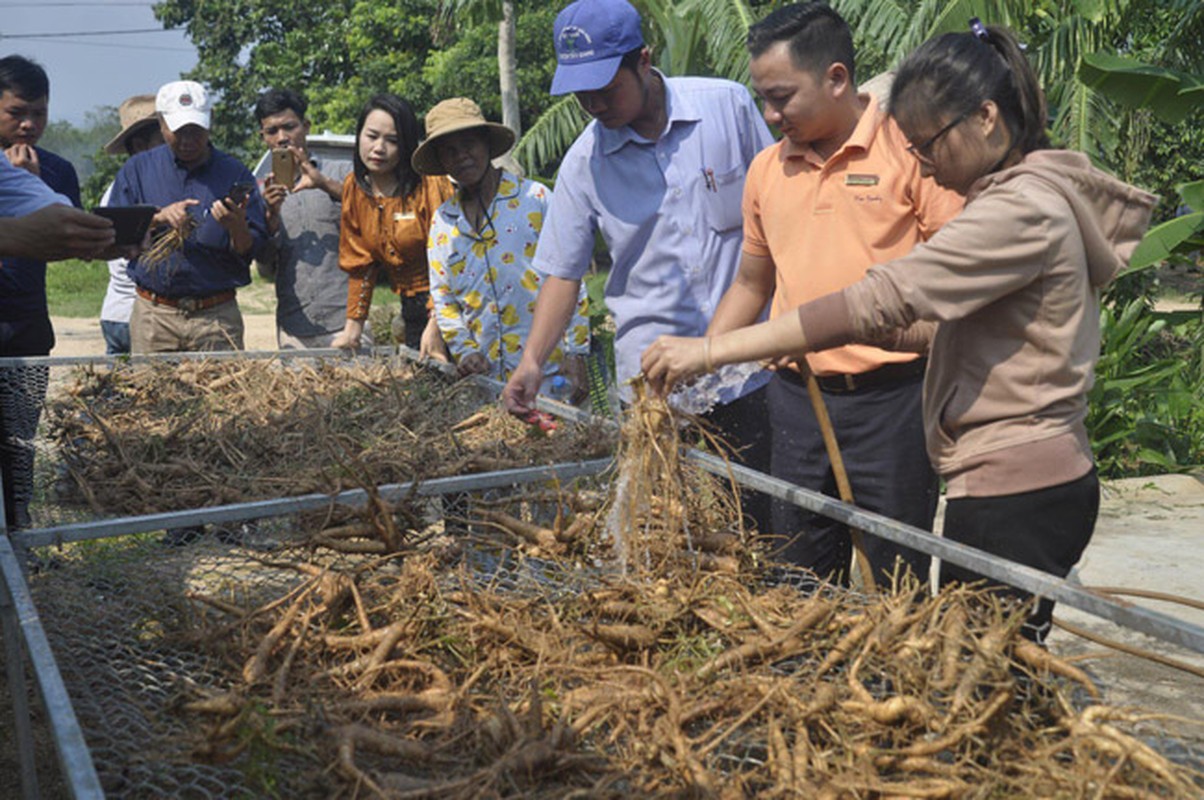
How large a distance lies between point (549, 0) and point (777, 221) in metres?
21.1

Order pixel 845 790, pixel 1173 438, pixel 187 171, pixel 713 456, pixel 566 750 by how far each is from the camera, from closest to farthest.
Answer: pixel 845 790
pixel 566 750
pixel 713 456
pixel 187 171
pixel 1173 438

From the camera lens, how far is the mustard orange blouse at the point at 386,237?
5.35 m

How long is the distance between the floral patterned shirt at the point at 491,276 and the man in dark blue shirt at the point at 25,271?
1639 mm

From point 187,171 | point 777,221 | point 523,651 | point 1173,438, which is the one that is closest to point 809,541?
point 777,221

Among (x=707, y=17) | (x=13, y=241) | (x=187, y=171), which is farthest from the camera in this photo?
(x=707, y=17)

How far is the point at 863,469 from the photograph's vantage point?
324 centimetres

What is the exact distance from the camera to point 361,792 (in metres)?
1.86

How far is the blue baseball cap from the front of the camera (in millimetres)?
3469

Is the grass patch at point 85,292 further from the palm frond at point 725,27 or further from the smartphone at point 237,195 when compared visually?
the smartphone at point 237,195

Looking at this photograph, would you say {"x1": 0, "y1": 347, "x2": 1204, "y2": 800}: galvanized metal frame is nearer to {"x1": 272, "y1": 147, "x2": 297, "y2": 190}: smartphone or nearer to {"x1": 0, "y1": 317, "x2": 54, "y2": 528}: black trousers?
{"x1": 0, "y1": 317, "x2": 54, "y2": 528}: black trousers

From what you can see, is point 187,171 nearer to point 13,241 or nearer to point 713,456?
point 13,241

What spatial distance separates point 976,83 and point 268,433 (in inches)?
109

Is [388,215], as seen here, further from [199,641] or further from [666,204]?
[199,641]

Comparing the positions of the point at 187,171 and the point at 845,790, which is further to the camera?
the point at 187,171
